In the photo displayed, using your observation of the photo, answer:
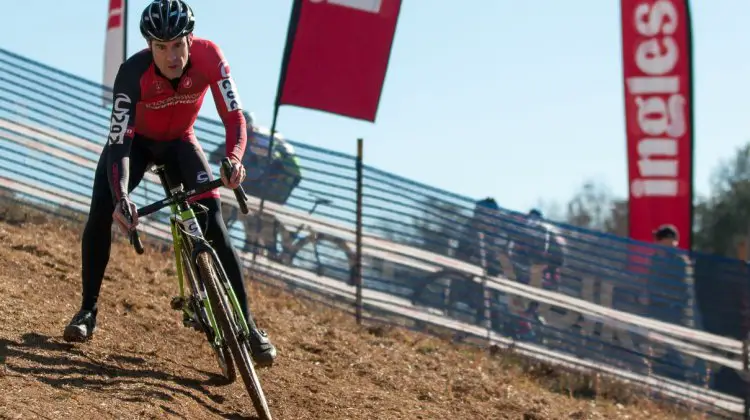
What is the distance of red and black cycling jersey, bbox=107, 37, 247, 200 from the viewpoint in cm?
657

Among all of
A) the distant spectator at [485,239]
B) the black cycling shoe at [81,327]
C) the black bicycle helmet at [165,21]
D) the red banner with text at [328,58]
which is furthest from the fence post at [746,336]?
the black bicycle helmet at [165,21]

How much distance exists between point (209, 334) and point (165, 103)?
139 centimetres

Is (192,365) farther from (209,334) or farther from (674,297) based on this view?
(674,297)

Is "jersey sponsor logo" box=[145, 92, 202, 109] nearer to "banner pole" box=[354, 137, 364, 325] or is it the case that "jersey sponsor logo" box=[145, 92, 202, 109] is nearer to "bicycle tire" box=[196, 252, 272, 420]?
"bicycle tire" box=[196, 252, 272, 420]

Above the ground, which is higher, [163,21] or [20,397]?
[163,21]

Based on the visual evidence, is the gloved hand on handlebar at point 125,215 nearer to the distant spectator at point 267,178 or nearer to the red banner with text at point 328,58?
the distant spectator at point 267,178

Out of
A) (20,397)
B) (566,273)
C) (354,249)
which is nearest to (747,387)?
(566,273)

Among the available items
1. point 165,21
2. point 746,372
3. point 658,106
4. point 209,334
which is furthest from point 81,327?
point 658,106

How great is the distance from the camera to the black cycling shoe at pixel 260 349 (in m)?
6.40

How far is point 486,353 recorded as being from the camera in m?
10.3

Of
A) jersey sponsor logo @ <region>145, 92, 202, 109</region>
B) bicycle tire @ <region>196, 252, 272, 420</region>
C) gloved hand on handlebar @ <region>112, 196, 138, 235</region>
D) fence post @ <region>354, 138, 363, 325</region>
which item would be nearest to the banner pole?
fence post @ <region>354, 138, 363, 325</region>

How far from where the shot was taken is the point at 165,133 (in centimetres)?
700

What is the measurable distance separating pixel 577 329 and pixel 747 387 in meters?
1.62

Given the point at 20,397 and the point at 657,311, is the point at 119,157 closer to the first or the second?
the point at 20,397
